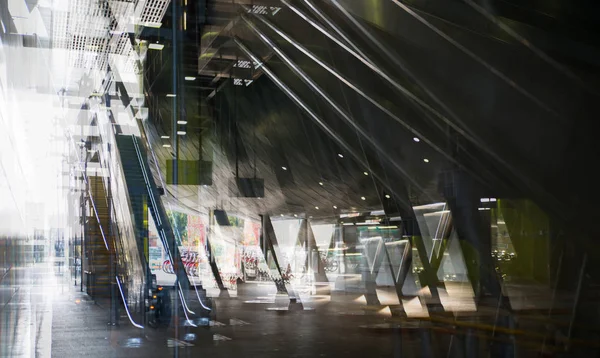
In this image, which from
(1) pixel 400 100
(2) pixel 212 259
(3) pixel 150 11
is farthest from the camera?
(2) pixel 212 259

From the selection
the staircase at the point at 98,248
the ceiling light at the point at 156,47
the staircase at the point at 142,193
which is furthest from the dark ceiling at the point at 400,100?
the staircase at the point at 98,248

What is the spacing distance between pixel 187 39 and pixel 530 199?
11.4 ft

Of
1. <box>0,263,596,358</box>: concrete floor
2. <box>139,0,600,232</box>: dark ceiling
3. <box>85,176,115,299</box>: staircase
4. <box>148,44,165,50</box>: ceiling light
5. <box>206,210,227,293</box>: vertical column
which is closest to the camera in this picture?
<box>139,0,600,232</box>: dark ceiling

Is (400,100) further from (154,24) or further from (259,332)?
(259,332)

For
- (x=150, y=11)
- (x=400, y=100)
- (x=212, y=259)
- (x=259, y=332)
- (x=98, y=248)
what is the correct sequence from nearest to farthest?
(x=400, y=100) < (x=150, y=11) < (x=212, y=259) < (x=259, y=332) < (x=98, y=248)

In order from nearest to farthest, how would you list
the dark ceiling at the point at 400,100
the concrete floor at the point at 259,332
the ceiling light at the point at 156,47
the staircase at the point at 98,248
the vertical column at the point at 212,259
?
the dark ceiling at the point at 400,100 → the concrete floor at the point at 259,332 → the ceiling light at the point at 156,47 → the vertical column at the point at 212,259 → the staircase at the point at 98,248

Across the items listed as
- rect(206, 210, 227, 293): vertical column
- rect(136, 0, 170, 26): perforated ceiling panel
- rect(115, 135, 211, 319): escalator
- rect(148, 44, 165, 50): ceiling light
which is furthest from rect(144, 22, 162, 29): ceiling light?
rect(206, 210, 227, 293): vertical column

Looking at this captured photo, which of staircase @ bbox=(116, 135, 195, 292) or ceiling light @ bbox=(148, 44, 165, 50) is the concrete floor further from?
ceiling light @ bbox=(148, 44, 165, 50)

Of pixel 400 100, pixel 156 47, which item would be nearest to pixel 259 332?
pixel 400 100

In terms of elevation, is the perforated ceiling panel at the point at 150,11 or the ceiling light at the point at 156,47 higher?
the perforated ceiling panel at the point at 150,11

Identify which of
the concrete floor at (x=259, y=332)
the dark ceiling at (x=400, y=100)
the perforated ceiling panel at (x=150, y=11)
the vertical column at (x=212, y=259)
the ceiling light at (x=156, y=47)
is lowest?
the concrete floor at (x=259, y=332)

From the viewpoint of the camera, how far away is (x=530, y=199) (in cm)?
542

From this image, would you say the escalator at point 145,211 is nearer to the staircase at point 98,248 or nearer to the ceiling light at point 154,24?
the staircase at point 98,248

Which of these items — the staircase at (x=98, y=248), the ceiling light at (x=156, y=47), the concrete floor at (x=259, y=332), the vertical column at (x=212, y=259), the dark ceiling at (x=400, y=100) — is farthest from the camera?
the staircase at (x=98, y=248)
